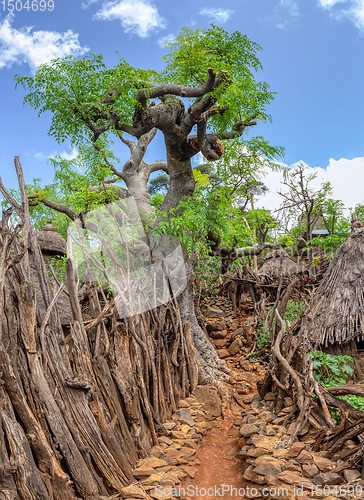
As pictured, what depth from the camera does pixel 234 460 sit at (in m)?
4.09

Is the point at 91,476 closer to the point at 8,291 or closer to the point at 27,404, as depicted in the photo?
the point at 27,404

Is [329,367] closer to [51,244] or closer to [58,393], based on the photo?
[58,393]

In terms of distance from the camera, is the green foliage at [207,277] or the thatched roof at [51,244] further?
the green foliage at [207,277]

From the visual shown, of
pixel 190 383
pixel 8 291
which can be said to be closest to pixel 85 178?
pixel 190 383

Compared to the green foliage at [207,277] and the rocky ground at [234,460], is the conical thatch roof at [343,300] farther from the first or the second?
→ the green foliage at [207,277]

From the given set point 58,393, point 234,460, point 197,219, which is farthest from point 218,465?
point 197,219

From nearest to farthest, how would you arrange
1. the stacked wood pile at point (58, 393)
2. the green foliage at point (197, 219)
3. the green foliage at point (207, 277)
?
the stacked wood pile at point (58, 393), the green foliage at point (197, 219), the green foliage at point (207, 277)

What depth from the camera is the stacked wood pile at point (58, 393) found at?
7.71 ft

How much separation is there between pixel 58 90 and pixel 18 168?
4.39 metres

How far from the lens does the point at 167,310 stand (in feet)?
17.3

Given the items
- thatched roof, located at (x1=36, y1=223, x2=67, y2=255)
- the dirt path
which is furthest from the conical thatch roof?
thatched roof, located at (x1=36, y1=223, x2=67, y2=255)

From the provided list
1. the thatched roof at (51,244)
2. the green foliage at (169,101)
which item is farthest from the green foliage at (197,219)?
the thatched roof at (51,244)

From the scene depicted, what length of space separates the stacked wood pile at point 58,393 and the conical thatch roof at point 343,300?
2742 mm

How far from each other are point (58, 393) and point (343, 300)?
4.84m
